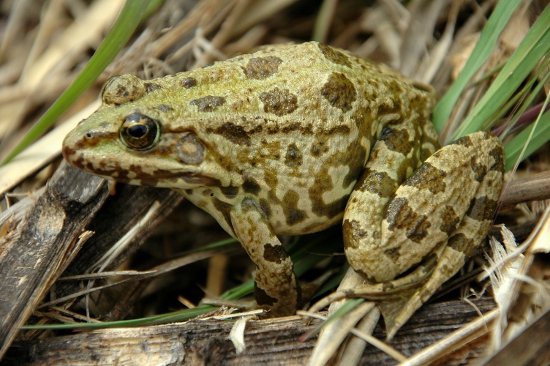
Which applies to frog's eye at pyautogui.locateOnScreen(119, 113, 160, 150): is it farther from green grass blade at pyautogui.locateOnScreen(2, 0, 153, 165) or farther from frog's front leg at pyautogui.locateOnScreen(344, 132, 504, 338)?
frog's front leg at pyautogui.locateOnScreen(344, 132, 504, 338)

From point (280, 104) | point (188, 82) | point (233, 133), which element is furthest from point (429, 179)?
point (188, 82)

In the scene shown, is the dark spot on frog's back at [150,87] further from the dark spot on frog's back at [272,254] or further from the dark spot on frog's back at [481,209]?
the dark spot on frog's back at [481,209]

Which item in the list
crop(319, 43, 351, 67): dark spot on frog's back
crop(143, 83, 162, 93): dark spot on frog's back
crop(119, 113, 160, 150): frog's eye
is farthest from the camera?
crop(319, 43, 351, 67): dark spot on frog's back

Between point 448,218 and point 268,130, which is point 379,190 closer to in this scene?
point 448,218

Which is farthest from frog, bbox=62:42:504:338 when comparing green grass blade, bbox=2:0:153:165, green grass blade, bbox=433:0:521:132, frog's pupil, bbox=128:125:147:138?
green grass blade, bbox=433:0:521:132

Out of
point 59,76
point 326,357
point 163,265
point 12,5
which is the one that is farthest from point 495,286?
point 12,5

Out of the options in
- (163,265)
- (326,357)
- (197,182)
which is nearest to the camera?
(326,357)

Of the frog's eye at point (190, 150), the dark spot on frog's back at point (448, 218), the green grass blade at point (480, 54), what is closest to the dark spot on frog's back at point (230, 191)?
the frog's eye at point (190, 150)

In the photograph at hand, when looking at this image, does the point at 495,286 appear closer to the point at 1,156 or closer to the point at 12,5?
the point at 1,156
